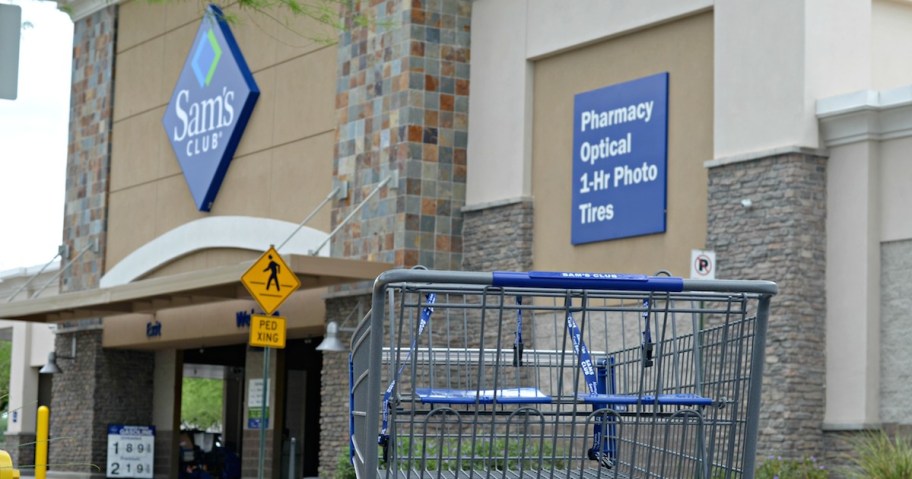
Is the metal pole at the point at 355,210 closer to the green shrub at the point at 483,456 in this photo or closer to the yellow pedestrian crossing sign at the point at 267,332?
the yellow pedestrian crossing sign at the point at 267,332

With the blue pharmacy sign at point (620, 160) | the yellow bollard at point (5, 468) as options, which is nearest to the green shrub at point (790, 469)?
the blue pharmacy sign at point (620, 160)

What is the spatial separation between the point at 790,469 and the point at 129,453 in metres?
17.8

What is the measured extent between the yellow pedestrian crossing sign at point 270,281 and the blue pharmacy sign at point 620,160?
6.62 metres

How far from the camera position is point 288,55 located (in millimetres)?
27500

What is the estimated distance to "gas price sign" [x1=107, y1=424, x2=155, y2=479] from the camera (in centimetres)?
3144

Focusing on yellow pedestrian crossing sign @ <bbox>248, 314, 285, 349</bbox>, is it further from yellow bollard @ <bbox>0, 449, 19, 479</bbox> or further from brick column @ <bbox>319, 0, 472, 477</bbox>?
yellow bollard @ <bbox>0, 449, 19, 479</bbox>

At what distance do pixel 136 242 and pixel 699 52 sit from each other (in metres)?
15.5

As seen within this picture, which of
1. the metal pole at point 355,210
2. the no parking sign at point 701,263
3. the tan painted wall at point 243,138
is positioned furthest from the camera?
the tan painted wall at point 243,138

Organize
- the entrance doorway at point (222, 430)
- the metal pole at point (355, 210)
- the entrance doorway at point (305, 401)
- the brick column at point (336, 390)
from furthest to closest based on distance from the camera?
1. the entrance doorway at point (305, 401)
2. the entrance doorway at point (222, 430)
3. the brick column at point (336, 390)
4. the metal pole at point (355, 210)

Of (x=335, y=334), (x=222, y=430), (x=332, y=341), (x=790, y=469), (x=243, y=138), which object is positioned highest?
(x=243, y=138)

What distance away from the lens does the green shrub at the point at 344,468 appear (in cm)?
2244

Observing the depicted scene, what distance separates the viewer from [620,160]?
21.4 m

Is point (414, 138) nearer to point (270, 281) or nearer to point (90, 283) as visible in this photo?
point (270, 281)

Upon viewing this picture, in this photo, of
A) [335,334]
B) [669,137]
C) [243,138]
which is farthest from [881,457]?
[243,138]
